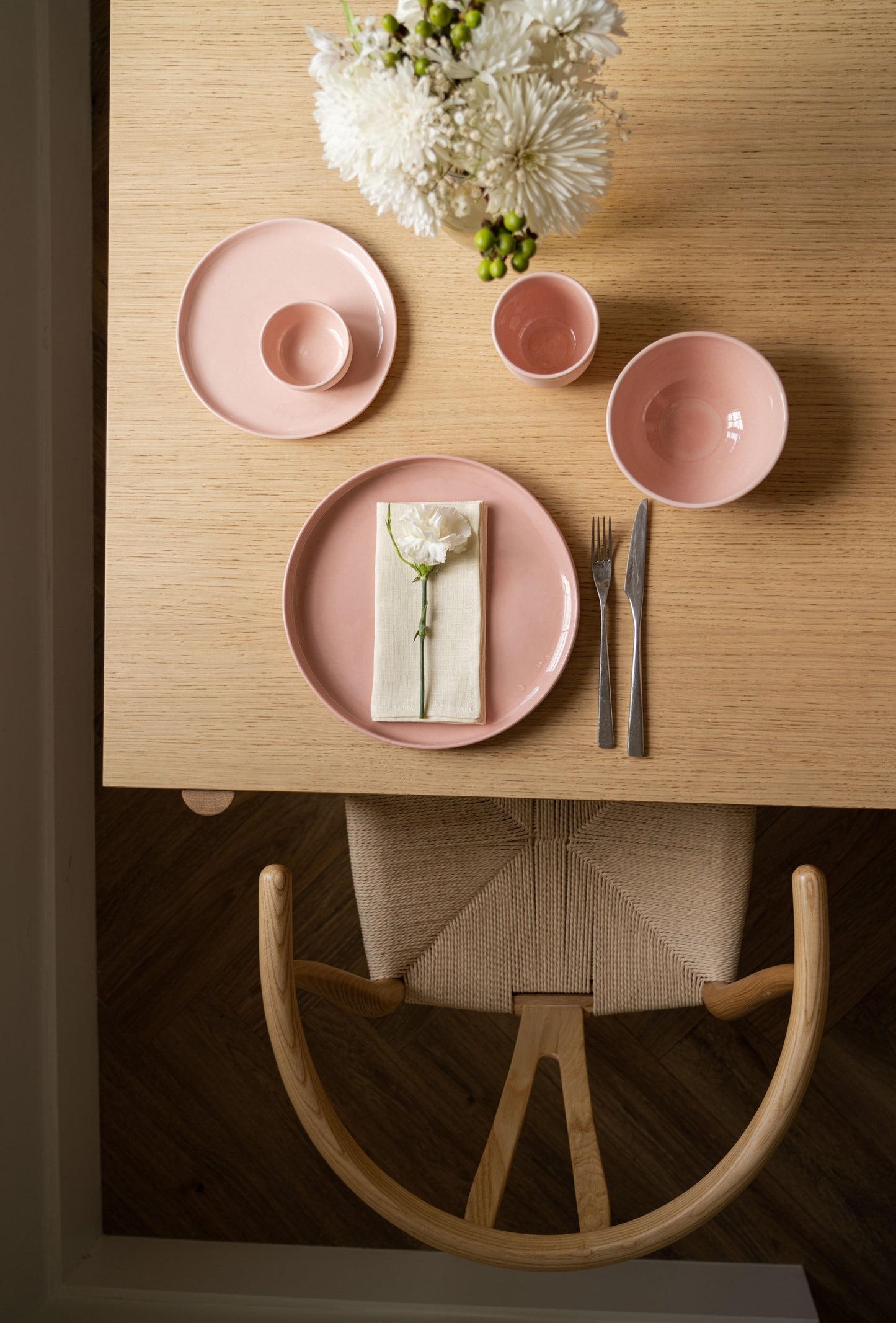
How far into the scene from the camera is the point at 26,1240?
52.9 inches

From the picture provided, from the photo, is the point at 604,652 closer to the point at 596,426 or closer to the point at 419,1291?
the point at 596,426

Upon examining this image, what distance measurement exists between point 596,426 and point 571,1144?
68 cm

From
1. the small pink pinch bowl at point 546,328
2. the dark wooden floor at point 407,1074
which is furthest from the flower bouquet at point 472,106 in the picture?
the dark wooden floor at point 407,1074

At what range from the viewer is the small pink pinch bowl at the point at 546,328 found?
85 centimetres

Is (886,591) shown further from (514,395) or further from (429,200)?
(429,200)

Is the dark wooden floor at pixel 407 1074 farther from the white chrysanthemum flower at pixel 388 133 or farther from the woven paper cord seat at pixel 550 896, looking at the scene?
the white chrysanthemum flower at pixel 388 133

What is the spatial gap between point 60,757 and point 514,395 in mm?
1002

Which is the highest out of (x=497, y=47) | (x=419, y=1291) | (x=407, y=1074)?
(x=497, y=47)

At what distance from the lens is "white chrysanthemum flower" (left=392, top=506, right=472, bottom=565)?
Result: 857 mm

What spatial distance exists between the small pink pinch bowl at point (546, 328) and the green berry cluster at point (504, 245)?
4.4 inches

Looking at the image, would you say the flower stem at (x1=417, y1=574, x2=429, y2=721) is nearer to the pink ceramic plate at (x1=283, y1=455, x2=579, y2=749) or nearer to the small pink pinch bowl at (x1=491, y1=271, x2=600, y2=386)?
the pink ceramic plate at (x1=283, y1=455, x2=579, y2=749)

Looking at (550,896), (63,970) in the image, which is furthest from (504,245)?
(63,970)

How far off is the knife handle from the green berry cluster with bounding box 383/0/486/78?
512mm

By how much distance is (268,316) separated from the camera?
923 mm
